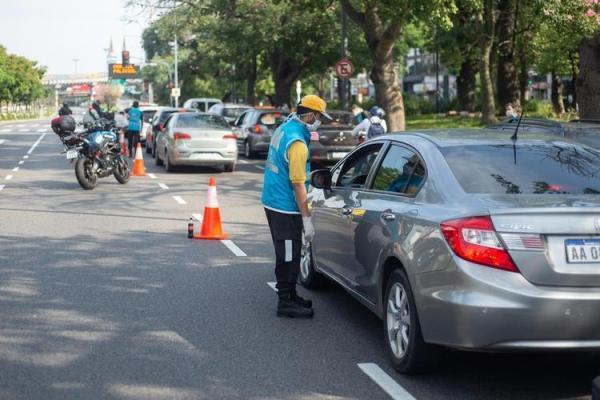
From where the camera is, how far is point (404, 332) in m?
5.80

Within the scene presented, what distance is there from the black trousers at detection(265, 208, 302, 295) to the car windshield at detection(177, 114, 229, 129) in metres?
15.9

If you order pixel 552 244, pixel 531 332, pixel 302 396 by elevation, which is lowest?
pixel 302 396

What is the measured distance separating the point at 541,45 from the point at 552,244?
41.6 m

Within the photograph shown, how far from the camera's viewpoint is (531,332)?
4.95 metres

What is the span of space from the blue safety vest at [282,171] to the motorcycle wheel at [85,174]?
1144cm

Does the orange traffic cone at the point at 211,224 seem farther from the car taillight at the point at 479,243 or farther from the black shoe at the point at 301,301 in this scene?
the car taillight at the point at 479,243

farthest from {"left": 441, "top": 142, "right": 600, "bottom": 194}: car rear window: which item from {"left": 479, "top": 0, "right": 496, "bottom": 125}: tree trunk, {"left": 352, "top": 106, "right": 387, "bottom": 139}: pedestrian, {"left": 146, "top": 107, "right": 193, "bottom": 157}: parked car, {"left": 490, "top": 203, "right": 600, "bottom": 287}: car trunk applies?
{"left": 479, "top": 0, "right": 496, "bottom": 125}: tree trunk

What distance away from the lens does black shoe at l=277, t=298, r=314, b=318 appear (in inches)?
288

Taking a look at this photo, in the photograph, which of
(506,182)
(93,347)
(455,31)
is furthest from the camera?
(455,31)

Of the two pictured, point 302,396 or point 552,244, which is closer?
point 552,244

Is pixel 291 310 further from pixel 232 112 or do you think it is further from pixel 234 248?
pixel 232 112

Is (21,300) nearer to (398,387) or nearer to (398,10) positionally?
(398,387)

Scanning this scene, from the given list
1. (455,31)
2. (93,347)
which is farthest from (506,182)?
(455,31)

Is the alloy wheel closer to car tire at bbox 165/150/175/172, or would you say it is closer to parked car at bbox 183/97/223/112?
car tire at bbox 165/150/175/172
